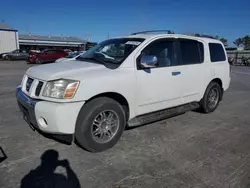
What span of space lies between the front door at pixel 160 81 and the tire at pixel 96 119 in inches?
18.9

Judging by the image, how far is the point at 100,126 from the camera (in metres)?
3.42

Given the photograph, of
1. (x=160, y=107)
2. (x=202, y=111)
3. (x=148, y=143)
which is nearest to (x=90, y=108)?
(x=148, y=143)

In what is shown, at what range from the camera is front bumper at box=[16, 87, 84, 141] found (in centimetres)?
295

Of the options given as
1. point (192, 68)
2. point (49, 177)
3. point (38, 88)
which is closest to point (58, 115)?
point (38, 88)

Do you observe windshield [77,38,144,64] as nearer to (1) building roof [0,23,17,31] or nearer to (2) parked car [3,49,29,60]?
(2) parked car [3,49,29,60]

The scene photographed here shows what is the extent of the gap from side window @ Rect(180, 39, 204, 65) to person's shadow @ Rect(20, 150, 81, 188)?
306cm

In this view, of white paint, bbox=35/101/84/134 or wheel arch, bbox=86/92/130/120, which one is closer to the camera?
white paint, bbox=35/101/84/134

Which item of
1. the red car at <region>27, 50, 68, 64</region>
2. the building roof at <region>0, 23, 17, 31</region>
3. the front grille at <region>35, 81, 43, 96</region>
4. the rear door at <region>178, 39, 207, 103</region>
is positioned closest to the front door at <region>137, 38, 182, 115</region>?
the rear door at <region>178, 39, 207, 103</region>

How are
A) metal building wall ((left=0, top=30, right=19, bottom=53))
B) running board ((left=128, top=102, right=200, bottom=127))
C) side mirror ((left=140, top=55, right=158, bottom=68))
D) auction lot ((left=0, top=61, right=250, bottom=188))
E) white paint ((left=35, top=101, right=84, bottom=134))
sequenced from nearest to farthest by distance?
1. auction lot ((left=0, top=61, right=250, bottom=188))
2. white paint ((left=35, top=101, right=84, bottom=134))
3. side mirror ((left=140, top=55, right=158, bottom=68))
4. running board ((left=128, top=102, right=200, bottom=127))
5. metal building wall ((left=0, top=30, right=19, bottom=53))

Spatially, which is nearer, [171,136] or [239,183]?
[239,183]

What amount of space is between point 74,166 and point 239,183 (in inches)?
85.3

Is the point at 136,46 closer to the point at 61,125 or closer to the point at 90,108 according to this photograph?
the point at 90,108

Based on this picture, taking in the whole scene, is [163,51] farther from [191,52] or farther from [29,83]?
[29,83]

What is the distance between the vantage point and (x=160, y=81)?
4.02 meters
